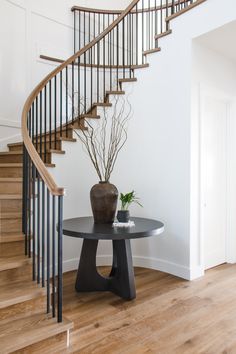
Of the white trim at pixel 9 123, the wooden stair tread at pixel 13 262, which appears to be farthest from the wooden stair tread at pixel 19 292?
the white trim at pixel 9 123

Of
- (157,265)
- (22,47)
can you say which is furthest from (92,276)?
(22,47)

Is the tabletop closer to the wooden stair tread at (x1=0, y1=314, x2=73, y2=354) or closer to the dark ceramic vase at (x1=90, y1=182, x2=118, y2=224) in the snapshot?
the dark ceramic vase at (x1=90, y1=182, x2=118, y2=224)

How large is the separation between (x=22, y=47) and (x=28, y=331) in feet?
12.2

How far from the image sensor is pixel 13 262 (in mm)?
2225

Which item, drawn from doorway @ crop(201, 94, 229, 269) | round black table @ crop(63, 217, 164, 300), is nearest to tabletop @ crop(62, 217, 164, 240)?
round black table @ crop(63, 217, 164, 300)

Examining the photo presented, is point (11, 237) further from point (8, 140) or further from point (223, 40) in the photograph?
point (223, 40)

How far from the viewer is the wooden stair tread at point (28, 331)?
5.79 feet

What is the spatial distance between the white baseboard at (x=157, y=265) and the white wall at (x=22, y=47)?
1874 millimetres

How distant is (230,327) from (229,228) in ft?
5.68

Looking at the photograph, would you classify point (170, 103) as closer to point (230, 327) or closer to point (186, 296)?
point (186, 296)

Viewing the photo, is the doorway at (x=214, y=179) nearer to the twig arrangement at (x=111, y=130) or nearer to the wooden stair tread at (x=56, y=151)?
the twig arrangement at (x=111, y=130)

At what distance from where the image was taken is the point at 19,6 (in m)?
4.14

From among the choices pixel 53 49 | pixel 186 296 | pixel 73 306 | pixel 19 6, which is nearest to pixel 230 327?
pixel 186 296

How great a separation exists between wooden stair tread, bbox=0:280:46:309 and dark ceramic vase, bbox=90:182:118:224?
34.8 inches
